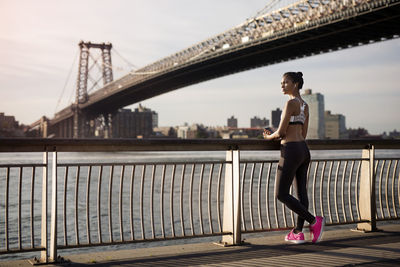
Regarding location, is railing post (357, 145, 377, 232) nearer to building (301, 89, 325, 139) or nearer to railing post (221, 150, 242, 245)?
railing post (221, 150, 242, 245)

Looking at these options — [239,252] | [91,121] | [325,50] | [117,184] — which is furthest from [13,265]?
[91,121]

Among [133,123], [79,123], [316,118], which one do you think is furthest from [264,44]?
[133,123]

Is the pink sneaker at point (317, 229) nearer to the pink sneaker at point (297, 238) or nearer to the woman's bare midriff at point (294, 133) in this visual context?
the pink sneaker at point (297, 238)

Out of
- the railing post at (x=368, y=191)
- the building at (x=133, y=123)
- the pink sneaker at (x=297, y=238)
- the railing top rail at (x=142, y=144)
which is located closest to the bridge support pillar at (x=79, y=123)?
the building at (x=133, y=123)

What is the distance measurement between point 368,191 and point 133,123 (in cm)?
5499

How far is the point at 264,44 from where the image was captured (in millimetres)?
31906

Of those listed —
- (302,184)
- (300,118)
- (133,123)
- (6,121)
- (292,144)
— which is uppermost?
(133,123)

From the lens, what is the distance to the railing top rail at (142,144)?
3.65 meters

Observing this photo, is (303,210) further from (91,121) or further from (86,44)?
(86,44)

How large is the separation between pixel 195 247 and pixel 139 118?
5742 cm

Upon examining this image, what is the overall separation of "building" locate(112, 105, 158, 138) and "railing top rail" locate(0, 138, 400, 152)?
159 ft

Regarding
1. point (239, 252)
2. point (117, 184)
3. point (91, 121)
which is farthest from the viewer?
point (91, 121)

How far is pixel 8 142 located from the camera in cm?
358

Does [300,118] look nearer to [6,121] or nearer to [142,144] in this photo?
[142,144]
